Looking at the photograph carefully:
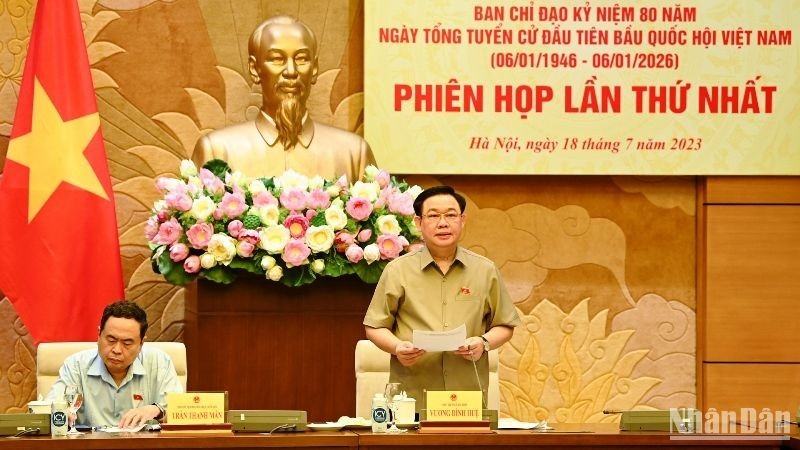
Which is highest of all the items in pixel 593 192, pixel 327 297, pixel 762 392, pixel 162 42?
pixel 162 42

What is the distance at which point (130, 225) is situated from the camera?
5.47m

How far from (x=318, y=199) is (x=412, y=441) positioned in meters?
1.71

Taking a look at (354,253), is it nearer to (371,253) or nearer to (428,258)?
(371,253)

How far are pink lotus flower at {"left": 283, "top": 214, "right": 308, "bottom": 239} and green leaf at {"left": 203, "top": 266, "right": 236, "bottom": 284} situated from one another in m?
0.30

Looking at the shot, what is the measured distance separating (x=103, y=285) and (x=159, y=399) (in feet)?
4.48

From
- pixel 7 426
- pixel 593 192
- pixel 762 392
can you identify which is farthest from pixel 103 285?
pixel 762 392

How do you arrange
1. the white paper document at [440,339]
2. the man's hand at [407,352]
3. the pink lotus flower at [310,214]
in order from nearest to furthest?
the white paper document at [440,339] < the man's hand at [407,352] < the pink lotus flower at [310,214]

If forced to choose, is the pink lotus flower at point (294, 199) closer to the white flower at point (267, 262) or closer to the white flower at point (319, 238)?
the white flower at point (319, 238)

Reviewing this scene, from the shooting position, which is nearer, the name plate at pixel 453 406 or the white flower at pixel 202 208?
the name plate at pixel 453 406

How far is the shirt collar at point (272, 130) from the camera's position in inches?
201

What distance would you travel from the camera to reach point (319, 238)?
175 inches

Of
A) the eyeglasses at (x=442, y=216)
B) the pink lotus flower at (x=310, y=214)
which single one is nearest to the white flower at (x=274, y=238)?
the pink lotus flower at (x=310, y=214)

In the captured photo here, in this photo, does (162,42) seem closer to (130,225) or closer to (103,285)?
(130,225)

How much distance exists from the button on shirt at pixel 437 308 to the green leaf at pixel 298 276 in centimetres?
84
